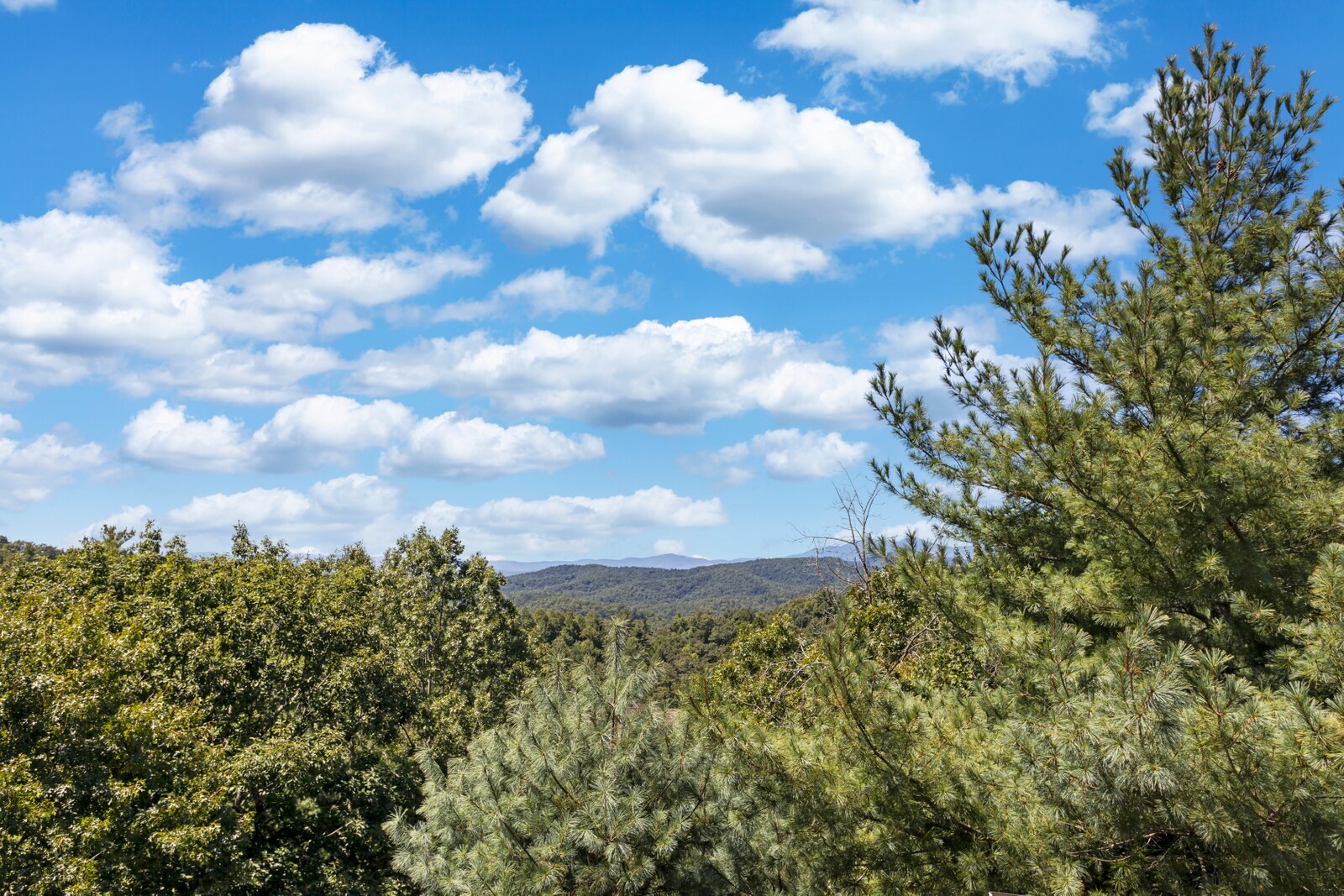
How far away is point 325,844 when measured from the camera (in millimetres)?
16375

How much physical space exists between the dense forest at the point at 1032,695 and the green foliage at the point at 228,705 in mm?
94

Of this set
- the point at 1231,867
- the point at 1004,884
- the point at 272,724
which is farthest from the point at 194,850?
the point at 1231,867

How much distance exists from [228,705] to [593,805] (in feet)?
38.5

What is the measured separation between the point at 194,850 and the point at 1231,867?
11568 mm

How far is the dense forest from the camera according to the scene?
4145 millimetres

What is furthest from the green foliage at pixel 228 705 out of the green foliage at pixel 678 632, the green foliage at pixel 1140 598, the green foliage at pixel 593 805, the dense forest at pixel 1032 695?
the green foliage at pixel 678 632

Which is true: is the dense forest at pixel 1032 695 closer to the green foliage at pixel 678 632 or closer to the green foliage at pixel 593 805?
the green foliage at pixel 593 805

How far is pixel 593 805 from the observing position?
602cm

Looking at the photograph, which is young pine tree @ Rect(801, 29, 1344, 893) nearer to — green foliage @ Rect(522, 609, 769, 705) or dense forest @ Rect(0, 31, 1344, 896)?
dense forest @ Rect(0, 31, 1344, 896)

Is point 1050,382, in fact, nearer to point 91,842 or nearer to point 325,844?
point 91,842

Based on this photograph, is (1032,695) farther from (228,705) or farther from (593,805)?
(228,705)

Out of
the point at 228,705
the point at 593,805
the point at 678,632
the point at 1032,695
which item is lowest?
the point at 678,632

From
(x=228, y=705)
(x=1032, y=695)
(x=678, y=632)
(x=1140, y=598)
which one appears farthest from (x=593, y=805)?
(x=678, y=632)

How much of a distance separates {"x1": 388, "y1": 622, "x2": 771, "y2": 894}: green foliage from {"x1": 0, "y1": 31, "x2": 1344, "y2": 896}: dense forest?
0.03 m
